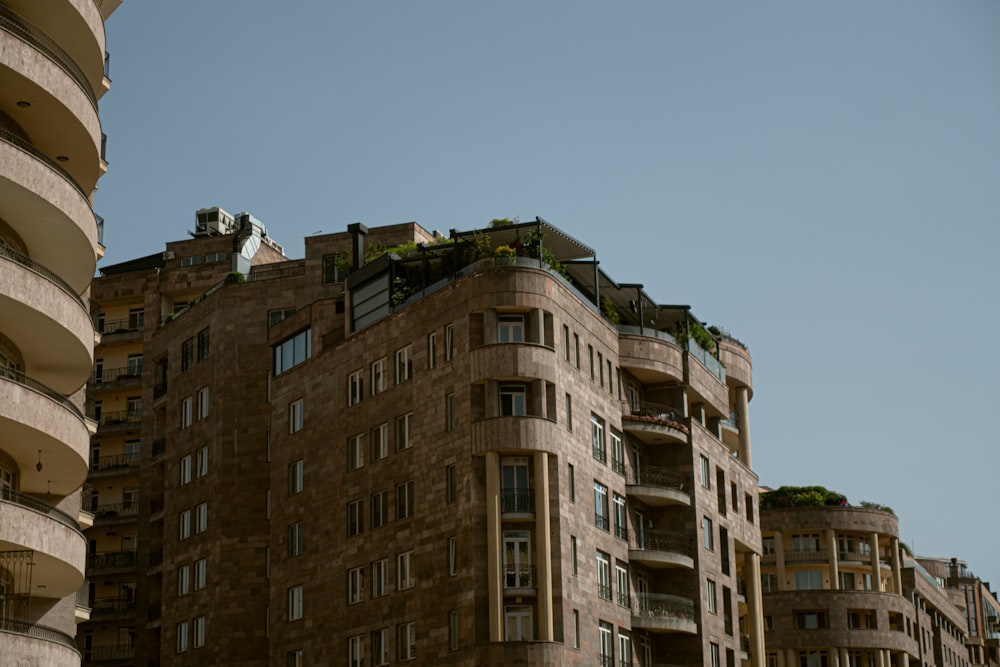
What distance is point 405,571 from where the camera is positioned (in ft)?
210

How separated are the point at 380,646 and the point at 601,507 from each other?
11.3 meters

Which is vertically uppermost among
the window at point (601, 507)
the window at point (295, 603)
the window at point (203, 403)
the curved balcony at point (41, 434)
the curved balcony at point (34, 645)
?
the window at point (203, 403)

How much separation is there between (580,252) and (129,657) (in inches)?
1465

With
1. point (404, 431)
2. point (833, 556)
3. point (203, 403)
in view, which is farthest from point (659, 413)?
point (833, 556)

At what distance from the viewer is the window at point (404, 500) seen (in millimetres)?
64562

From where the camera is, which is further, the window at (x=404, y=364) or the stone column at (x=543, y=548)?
the window at (x=404, y=364)

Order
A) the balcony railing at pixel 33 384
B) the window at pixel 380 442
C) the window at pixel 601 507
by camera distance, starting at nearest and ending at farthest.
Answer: the balcony railing at pixel 33 384 → the window at pixel 601 507 → the window at pixel 380 442

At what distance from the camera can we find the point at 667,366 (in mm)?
72312

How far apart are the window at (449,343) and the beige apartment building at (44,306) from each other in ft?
65.3

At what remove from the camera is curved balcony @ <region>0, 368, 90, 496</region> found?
130 feet

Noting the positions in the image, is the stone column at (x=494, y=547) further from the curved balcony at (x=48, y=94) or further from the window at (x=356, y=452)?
the curved balcony at (x=48, y=94)

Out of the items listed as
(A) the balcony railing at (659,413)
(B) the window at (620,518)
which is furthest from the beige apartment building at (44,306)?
(A) the balcony railing at (659,413)

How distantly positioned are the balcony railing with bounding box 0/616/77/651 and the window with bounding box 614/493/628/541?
31.6m

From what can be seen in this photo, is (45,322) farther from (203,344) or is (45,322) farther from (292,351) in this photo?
(203,344)
